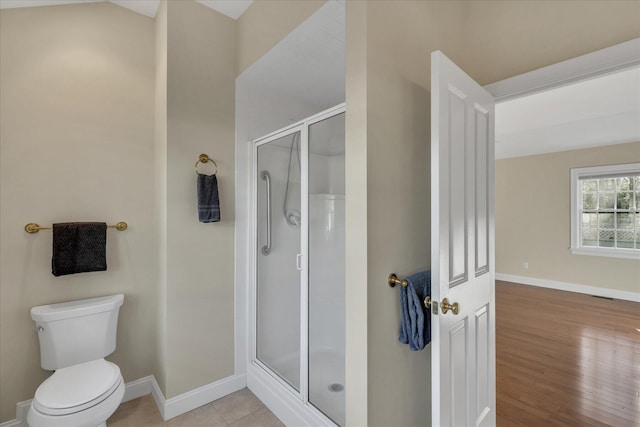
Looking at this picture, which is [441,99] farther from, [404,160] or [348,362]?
[348,362]

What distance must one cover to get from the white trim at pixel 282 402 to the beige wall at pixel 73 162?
813mm

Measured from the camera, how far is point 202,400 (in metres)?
2.17

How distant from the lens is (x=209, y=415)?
206cm

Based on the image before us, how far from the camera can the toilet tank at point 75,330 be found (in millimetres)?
1833

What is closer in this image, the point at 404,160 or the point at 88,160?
the point at 404,160

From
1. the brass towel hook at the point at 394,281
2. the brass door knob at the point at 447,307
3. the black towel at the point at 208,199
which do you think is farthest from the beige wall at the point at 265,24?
the brass door knob at the point at 447,307

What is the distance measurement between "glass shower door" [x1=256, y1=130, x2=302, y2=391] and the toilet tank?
1016 mm

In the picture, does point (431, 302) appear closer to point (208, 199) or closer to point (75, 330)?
point (208, 199)

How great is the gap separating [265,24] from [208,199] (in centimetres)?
127

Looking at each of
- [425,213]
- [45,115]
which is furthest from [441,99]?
[45,115]

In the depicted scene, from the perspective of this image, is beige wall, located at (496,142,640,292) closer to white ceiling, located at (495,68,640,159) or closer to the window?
the window

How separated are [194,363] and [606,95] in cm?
459

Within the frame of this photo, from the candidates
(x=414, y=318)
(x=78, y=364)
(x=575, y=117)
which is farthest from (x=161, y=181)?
(x=575, y=117)

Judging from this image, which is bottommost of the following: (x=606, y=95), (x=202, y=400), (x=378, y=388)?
(x=202, y=400)
